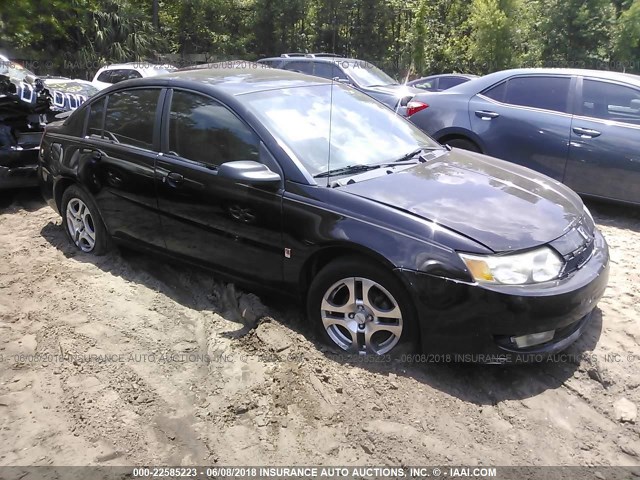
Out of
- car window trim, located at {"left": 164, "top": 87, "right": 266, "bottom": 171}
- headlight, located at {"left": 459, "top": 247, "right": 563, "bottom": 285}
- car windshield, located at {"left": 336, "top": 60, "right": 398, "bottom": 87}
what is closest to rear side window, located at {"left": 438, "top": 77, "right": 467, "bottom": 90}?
car windshield, located at {"left": 336, "top": 60, "right": 398, "bottom": 87}

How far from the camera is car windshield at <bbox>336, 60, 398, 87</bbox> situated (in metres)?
10.3

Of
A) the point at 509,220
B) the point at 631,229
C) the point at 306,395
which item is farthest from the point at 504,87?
the point at 306,395

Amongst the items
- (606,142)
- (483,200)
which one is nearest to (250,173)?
(483,200)

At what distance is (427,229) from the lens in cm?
306

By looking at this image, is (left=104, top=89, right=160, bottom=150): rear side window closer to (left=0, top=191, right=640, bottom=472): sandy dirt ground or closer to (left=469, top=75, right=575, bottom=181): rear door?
(left=0, top=191, right=640, bottom=472): sandy dirt ground

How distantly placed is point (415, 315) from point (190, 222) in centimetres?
175

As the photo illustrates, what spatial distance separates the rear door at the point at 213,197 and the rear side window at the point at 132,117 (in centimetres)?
20

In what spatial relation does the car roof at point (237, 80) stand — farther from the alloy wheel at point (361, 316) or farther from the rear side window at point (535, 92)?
the rear side window at point (535, 92)

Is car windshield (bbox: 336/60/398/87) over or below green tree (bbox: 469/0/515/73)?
below

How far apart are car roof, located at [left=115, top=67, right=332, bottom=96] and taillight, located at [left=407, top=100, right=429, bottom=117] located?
2.76 metres

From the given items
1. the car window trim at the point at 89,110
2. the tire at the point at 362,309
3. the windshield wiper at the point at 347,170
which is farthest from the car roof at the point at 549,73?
the tire at the point at 362,309

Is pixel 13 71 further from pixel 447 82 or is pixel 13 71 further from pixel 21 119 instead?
pixel 447 82

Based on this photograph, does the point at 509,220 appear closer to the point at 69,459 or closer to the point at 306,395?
the point at 306,395

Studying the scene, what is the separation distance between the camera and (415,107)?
7.07m
